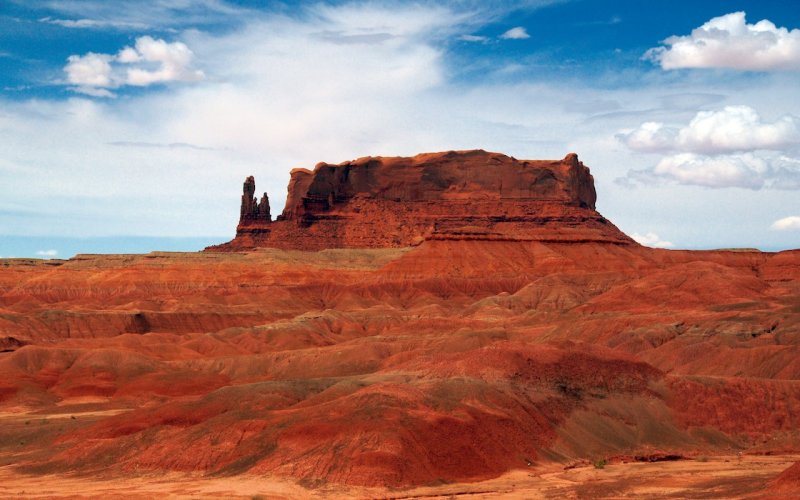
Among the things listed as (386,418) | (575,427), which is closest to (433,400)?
(386,418)

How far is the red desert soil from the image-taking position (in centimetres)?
5206

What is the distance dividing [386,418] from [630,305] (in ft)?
242

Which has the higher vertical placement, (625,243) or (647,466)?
(625,243)

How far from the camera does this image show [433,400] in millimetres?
57156

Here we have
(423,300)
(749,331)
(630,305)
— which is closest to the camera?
(749,331)

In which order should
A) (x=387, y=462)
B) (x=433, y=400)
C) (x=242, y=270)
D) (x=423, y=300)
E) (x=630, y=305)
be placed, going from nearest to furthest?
(x=387, y=462)
(x=433, y=400)
(x=630, y=305)
(x=423, y=300)
(x=242, y=270)

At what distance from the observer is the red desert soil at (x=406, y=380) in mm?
52062

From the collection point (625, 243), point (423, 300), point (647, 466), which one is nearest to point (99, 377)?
point (647, 466)

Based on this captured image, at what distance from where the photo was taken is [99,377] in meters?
97.4

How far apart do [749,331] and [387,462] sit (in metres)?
48.5

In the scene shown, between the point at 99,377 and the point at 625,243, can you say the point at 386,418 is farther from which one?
the point at 625,243

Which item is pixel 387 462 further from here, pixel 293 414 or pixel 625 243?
pixel 625 243

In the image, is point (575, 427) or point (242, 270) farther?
point (242, 270)

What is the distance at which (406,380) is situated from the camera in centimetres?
6356
